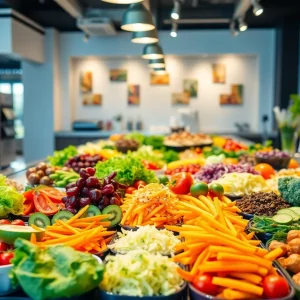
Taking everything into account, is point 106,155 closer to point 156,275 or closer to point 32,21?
point 156,275

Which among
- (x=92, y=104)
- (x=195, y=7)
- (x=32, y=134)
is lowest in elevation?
(x=32, y=134)

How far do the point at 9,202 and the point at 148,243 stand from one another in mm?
1089

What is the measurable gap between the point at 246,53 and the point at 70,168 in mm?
7610

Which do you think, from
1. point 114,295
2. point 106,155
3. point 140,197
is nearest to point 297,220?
point 140,197

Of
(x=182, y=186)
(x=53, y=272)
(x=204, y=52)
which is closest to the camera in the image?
(x=53, y=272)

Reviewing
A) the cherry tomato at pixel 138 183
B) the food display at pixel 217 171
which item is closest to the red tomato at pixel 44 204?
the cherry tomato at pixel 138 183

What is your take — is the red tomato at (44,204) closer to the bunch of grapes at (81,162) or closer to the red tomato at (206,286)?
the red tomato at (206,286)

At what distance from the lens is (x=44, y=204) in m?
2.87

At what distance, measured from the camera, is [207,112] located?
11.3 meters

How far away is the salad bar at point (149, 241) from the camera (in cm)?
165

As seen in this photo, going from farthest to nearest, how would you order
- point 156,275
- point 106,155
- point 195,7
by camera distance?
point 195,7
point 106,155
point 156,275

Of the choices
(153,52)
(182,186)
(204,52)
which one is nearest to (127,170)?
(182,186)

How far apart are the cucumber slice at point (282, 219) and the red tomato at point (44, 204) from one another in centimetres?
128

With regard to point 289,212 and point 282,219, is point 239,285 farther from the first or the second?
point 289,212
